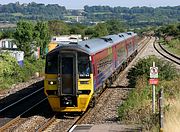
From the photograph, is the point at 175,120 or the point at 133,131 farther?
the point at 133,131

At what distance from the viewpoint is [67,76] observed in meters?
17.0

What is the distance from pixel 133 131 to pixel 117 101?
8003mm

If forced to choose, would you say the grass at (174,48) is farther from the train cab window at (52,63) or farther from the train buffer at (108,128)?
the train buffer at (108,128)

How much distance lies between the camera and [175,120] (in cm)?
1208

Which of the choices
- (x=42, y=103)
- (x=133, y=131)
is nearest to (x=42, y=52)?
(x=42, y=103)

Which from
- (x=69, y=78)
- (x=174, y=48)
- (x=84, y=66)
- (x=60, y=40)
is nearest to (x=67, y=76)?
(x=69, y=78)

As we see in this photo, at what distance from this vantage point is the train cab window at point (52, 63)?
1723cm

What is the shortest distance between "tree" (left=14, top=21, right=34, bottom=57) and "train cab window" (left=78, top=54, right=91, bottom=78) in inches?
1133

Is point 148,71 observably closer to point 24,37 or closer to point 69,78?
point 69,78

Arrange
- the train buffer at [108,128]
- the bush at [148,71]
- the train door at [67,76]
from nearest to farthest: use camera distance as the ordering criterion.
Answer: the train buffer at [108,128] → the train door at [67,76] → the bush at [148,71]

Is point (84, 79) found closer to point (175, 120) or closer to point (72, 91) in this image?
point (72, 91)

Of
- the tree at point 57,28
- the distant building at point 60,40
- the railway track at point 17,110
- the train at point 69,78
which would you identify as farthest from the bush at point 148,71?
the tree at point 57,28

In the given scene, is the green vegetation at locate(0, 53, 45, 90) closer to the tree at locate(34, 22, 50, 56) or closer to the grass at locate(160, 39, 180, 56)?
the tree at locate(34, 22, 50, 56)

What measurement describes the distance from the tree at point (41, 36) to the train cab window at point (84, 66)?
30124 mm
